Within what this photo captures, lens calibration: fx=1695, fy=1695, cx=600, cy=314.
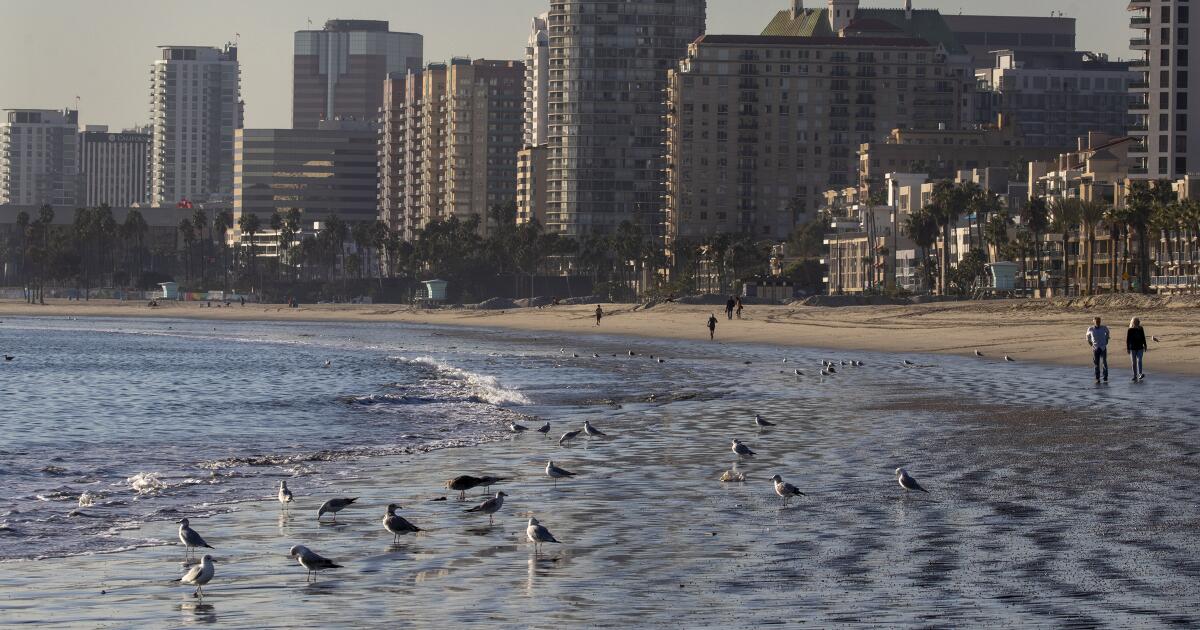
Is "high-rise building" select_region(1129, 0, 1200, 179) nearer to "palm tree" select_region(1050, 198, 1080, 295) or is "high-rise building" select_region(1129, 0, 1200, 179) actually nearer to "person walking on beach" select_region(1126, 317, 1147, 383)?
"palm tree" select_region(1050, 198, 1080, 295)

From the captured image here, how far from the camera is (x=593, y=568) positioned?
16828 mm

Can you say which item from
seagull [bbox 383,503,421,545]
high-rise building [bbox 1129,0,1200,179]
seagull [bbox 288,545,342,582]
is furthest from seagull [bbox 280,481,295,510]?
high-rise building [bbox 1129,0,1200,179]

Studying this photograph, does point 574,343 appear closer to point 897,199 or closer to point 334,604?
point 334,604

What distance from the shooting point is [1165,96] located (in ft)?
542

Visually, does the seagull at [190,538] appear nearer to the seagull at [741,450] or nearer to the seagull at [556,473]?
the seagull at [556,473]

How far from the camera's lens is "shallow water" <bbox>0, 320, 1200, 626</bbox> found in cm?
1496

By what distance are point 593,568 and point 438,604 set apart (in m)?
2.25

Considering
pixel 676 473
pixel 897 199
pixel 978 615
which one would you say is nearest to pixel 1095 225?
pixel 897 199

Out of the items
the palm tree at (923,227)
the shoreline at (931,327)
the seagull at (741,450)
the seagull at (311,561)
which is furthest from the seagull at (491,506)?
the palm tree at (923,227)

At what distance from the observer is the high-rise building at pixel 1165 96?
536ft

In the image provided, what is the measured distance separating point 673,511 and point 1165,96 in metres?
156

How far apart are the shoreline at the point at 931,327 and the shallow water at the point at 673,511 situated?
64.7ft

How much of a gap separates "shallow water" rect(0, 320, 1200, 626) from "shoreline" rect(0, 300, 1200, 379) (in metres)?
19.7

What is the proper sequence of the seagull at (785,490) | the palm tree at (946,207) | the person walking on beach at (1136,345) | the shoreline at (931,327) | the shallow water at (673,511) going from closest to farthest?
the shallow water at (673,511), the seagull at (785,490), the person walking on beach at (1136,345), the shoreline at (931,327), the palm tree at (946,207)
